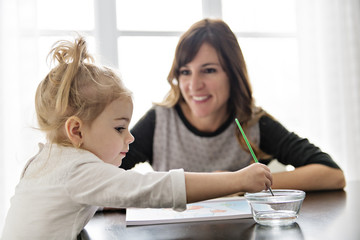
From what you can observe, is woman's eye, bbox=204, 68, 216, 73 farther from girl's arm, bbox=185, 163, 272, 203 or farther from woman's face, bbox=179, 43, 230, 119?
girl's arm, bbox=185, 163, 272, 203

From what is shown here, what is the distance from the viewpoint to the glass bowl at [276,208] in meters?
0.77

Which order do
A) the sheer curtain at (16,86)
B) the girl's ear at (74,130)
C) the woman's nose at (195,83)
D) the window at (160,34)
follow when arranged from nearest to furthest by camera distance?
the girl's ear at (74,130)
the woman's nose at (195,83)
the sheer curtain at (16,86)
the window at (160,34)

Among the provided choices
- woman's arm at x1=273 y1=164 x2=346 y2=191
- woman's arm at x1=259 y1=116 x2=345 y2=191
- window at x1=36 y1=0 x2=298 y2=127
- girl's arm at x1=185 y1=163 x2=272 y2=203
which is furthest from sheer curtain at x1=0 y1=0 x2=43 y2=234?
girl's arm at x1=185 y1=163 x2=272 y2=203

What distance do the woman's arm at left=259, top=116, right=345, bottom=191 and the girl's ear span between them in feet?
2.49

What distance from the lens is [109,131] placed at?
0.91 meters

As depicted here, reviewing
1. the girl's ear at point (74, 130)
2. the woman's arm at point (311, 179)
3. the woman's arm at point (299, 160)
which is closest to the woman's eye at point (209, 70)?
the woman's arm at point (299, 160)

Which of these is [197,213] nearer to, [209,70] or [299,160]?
[299,160]

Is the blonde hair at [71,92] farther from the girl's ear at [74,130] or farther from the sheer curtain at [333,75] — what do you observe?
the sheer curtain at [333,75]

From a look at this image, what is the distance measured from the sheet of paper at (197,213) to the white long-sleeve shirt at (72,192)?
0.13 meters

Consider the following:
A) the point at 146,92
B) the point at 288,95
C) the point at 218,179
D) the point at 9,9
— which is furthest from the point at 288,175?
the point at 9,9

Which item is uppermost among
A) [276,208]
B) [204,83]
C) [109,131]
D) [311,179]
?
[204,83]

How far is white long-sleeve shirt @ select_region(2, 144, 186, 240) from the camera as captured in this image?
76cm

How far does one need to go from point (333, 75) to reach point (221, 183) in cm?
271

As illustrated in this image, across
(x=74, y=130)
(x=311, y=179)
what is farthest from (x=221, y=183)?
(x=311, y=179)
